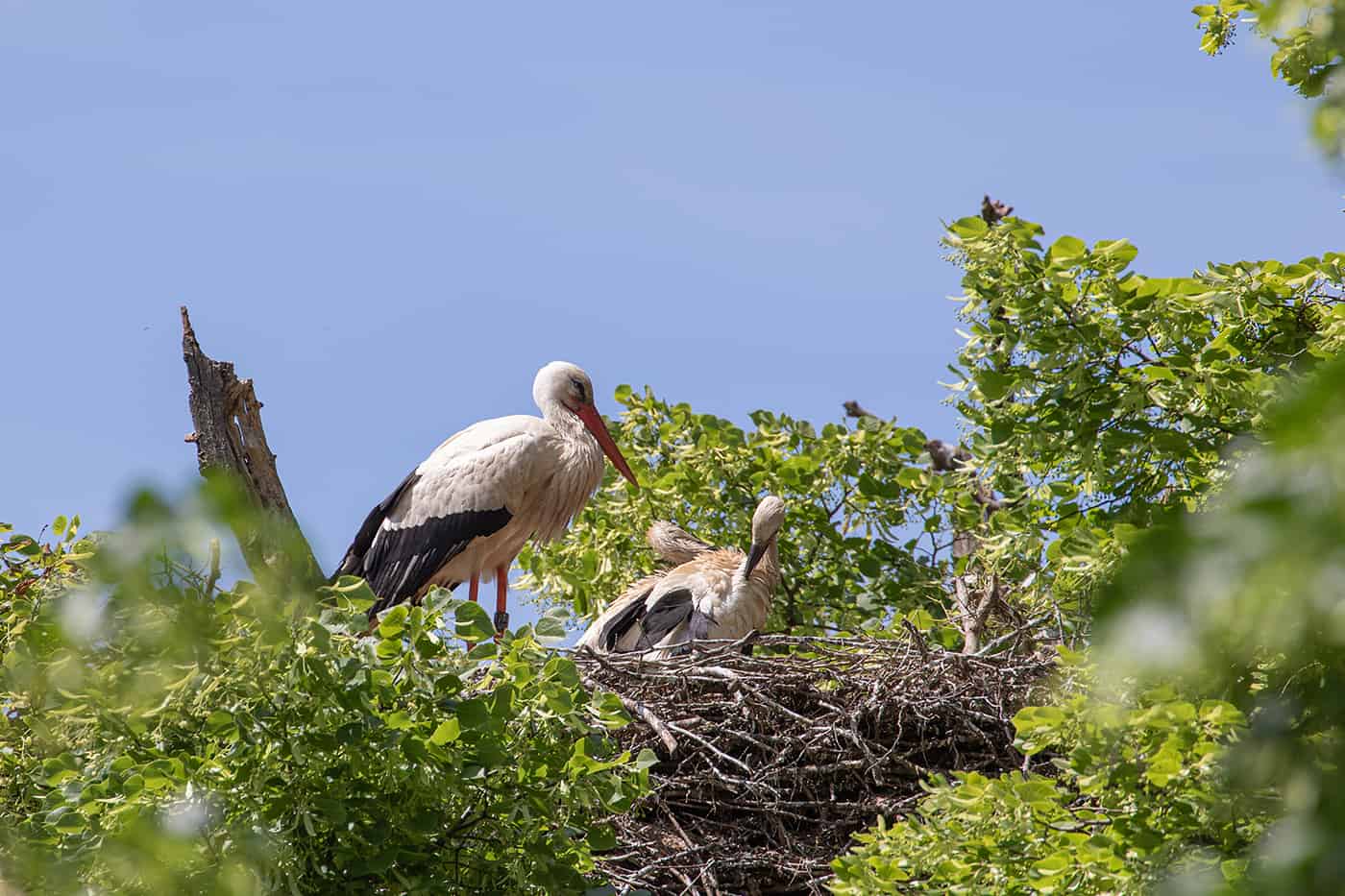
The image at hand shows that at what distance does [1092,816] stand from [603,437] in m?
5.53

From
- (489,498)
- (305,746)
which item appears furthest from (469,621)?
(489,498)

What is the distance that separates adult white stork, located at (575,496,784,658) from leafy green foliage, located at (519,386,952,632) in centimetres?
71

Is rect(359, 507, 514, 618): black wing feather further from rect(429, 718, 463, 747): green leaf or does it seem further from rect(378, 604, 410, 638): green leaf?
rect(429, 718, 463, 747): green leaf

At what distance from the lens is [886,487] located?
843 cm

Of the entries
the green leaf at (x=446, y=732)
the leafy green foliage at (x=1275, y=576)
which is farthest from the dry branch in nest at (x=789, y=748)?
the leafy green foliage at (x=1275, y=576)

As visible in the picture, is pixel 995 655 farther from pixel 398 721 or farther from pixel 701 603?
pixel 398 721

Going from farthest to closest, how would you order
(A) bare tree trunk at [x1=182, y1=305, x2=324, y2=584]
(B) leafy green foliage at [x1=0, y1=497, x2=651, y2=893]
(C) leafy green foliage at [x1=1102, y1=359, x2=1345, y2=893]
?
(A) bare tree trunk at [x1=182, y1=305, x2=324, y2=584], (B) leafy green foliage at [x1=0, y1=497, x2=651, y2=893], (C) leafy green foliage at [x1=1102, y1=359, x2=1345, y2=893]

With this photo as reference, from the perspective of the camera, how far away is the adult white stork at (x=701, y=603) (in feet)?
24.3

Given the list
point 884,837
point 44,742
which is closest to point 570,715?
point 884,837

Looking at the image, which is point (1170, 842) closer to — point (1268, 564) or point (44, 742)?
point (1268, 564)

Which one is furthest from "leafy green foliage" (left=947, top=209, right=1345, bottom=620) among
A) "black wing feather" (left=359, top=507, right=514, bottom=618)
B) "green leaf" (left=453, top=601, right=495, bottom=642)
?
"black wing feather" (left=359, top=507, right=514, bottom=618)

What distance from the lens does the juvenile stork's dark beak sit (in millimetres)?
7512

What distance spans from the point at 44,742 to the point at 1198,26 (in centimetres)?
435

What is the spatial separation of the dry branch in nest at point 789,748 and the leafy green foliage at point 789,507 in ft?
7.78
